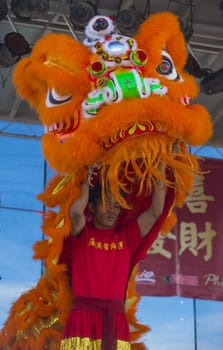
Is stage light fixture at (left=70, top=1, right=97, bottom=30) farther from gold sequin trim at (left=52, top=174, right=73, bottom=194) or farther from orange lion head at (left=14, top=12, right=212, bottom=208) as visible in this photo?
gold sequin trim at (left=52, top=174, right=73, bottom=194)

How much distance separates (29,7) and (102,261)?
1.97 metres

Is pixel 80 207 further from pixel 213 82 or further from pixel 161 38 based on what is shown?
pixel 213 82

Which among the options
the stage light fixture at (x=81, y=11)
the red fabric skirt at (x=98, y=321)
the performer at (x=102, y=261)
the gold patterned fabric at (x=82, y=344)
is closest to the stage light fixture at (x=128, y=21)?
the stage light fixture at (x=81, y=11)

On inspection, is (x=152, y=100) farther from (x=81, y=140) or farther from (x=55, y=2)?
(x=55, y=2)

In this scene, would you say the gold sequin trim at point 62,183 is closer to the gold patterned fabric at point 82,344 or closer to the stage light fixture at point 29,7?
the gold patterned fabric at point 82,344

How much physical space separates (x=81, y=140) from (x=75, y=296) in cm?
55

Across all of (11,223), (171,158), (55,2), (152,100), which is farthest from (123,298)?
(11,223)

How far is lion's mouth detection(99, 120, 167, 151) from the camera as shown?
198 centimetres

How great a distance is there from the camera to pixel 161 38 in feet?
7.07

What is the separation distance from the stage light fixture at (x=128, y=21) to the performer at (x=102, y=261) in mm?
1728

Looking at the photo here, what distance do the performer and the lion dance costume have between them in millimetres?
58

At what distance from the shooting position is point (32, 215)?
5.00 m

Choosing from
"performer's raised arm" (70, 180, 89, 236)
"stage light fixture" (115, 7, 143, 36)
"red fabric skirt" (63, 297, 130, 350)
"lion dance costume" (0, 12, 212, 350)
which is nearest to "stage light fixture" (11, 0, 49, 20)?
"stage light fixture" (115, 7, 143, 36)

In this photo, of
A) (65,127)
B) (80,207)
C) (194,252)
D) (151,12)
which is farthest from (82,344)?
(194,252)
